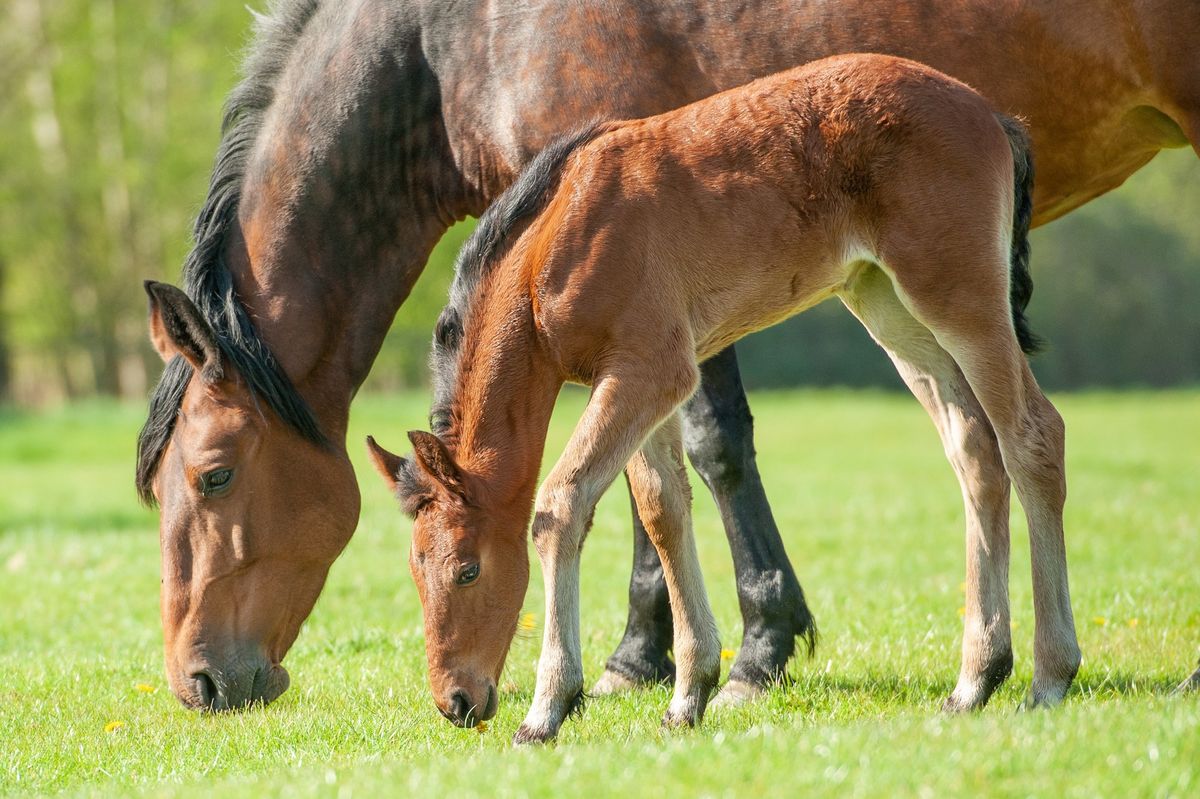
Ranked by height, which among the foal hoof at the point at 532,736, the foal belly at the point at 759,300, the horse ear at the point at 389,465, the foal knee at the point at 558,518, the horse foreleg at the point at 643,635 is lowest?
the horse foreleg at the point at 643,635

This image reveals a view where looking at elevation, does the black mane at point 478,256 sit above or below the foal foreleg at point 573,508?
above

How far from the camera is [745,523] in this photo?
17.4 feet

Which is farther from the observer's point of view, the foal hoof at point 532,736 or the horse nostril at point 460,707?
the horse nostril at point 460,707

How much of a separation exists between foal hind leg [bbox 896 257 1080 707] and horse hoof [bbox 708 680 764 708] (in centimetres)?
110

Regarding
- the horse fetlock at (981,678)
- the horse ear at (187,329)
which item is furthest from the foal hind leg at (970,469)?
the horse ear at (187,329)

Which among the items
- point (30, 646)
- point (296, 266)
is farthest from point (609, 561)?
point (296, 266)

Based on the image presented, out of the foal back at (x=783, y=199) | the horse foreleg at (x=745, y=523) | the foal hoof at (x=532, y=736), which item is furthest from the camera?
the horse foreleg at (x=745, y=523)

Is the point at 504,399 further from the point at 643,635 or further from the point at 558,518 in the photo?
the point at 643,635

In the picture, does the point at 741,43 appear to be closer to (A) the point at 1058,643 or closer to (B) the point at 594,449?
(B) the point at 594,449

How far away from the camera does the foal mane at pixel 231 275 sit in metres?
5.03

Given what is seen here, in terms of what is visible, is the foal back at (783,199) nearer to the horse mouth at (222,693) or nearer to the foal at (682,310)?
the foal at (682,310)

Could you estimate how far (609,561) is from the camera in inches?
367

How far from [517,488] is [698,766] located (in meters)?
1.30

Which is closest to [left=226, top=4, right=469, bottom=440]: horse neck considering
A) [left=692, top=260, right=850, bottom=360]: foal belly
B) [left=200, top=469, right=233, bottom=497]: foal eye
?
[left=200, top=469, right=233, bottom=497]: foal eye
